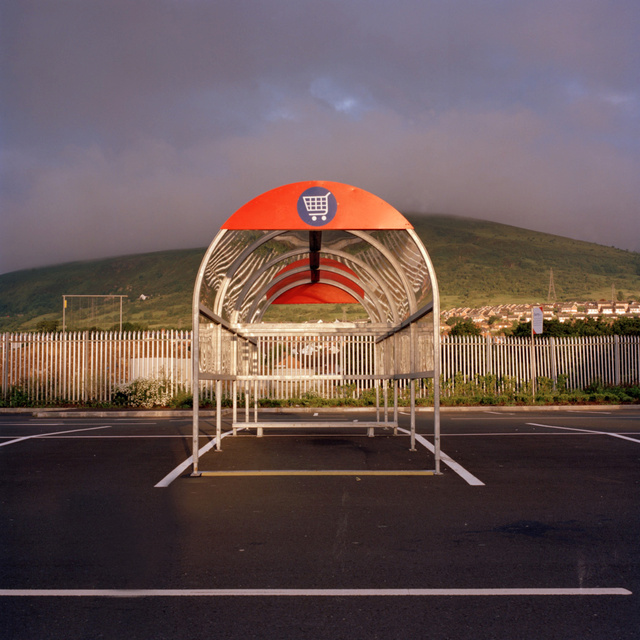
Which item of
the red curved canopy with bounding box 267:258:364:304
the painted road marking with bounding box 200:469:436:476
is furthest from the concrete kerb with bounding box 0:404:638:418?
the painted road marking with bounding box 200:469:436:476

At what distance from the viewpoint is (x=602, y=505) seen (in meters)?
5.95

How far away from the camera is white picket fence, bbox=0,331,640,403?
2433cm

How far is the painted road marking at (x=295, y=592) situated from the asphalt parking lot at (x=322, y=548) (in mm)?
12

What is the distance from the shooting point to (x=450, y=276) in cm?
9194

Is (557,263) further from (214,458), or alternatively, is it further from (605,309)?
(214,458)

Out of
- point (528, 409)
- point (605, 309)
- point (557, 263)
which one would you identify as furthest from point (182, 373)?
point (557, 263)

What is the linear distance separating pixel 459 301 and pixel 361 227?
71231 millimetres

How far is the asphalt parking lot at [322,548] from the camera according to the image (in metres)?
3.39

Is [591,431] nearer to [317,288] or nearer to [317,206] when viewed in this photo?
[317,288]

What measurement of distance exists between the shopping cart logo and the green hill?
54.7 m

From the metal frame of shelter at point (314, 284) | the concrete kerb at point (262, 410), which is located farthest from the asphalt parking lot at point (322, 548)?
the concrete kerb at point (262, 410)

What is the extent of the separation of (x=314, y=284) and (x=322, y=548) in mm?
9738

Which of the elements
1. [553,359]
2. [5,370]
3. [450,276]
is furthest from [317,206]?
[450,276]

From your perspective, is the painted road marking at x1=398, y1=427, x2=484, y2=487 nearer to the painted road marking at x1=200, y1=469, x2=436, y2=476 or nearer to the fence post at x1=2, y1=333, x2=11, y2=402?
the painted road marking at x1=200, y1=469, x2=436, y2=476
